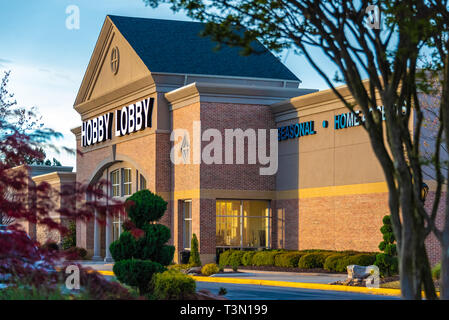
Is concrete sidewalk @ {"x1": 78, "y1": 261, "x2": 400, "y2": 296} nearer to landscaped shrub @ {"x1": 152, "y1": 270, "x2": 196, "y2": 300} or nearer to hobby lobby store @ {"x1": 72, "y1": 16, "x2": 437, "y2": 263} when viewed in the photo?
hobby lobby store @ {"x1": 72, "y1": 16, "x2": 437, "y2": 263}

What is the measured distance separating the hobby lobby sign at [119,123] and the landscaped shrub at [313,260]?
13596mm

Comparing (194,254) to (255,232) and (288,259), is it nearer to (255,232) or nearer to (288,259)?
(288,259)

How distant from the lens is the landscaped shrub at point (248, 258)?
39781mm

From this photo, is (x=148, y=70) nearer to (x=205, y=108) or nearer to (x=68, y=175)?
(x=205, y=108)

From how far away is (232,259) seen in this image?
40.6m

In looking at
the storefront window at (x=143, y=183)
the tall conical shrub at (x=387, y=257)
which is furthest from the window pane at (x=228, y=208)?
the tall conical shrub at (x=387, y=257)

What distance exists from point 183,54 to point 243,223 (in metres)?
10.7

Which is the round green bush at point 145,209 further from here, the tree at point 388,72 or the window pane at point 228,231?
the window pane at point 228,231

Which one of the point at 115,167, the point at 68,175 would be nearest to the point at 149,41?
the point at 115,167

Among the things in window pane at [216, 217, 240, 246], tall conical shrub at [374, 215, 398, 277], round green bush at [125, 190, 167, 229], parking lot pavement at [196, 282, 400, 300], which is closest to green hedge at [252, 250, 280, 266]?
window pane at [216, 217, 240, 246]

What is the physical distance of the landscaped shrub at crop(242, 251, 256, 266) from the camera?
39.8m
